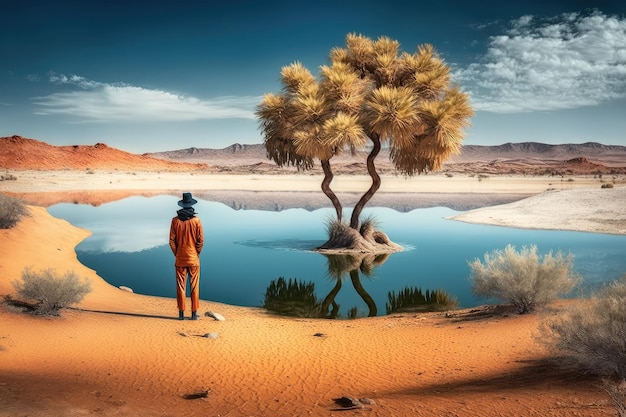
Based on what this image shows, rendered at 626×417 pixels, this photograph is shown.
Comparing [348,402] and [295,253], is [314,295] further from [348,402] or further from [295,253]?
[348,402]

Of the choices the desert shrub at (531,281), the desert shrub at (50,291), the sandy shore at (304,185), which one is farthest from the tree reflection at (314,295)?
the sandy shore at (304,185)

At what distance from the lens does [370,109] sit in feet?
60.3

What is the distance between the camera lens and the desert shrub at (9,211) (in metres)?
16.4

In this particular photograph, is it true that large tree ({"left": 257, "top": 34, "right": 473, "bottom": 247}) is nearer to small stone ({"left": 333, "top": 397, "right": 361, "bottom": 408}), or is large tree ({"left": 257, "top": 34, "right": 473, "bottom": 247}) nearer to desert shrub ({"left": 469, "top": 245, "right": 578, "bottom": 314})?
desert shrub ({"left": 469, "top": 245, "right": 578, "bottom": 314})

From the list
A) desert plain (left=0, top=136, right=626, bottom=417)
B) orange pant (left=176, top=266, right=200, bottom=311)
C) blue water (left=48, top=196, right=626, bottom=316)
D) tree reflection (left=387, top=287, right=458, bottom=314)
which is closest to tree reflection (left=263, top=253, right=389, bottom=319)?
blue water (left=48, top=196, right=626, bottom=316)

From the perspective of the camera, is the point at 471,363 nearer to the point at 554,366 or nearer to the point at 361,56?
the point at 554,366

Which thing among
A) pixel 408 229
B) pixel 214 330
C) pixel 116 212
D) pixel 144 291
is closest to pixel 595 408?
pixel 214 330

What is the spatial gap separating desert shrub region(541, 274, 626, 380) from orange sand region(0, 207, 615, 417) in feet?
0.85

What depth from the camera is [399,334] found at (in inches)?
363

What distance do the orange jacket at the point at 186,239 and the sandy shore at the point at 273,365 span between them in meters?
1.16

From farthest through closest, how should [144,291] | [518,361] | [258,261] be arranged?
[258,261]
[144,291]
[518,361]

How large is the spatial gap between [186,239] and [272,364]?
3.08 m

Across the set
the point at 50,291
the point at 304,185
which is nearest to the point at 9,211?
the point at 50,291

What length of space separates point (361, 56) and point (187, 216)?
39.2 feet
